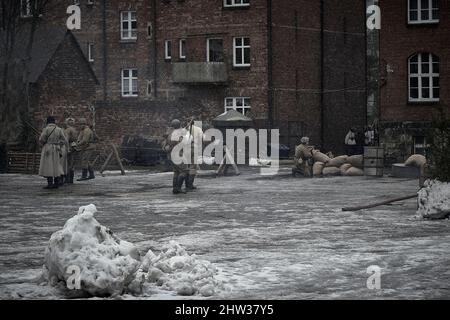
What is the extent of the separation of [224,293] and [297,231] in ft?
16.9

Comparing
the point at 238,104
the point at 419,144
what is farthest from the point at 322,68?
the point at 419,144

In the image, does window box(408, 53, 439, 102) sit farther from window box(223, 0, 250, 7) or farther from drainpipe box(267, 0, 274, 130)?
window box(223, 0, 250, 7)

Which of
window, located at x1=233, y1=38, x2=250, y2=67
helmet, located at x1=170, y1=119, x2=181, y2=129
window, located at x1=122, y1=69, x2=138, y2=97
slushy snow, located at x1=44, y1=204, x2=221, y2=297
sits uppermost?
window, located at x1=233, y1=38, x2=250, y2=67

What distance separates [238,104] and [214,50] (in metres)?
3.27

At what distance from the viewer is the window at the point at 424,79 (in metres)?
33.5

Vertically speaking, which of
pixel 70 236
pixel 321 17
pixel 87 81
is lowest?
pixel 70 236

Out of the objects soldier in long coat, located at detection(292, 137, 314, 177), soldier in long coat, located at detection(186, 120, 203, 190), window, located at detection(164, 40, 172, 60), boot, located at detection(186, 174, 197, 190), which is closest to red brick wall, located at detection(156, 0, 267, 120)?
window, located at detection(164, 40, 172, 60)

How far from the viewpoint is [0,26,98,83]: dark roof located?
4297 centimetres

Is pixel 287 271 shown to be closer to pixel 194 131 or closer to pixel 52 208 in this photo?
pixel 52 208

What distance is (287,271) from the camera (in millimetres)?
9172

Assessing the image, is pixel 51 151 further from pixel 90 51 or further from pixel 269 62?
pixel 90 51

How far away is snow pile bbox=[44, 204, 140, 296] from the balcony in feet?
116

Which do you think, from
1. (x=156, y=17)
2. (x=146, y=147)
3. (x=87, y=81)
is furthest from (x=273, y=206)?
(x=156, y=17)
